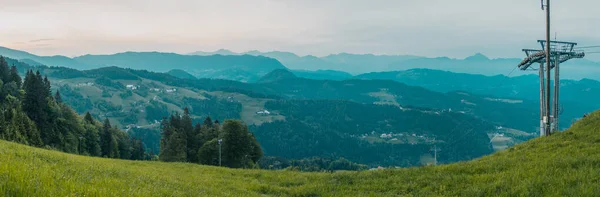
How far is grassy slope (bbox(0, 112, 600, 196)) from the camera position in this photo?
806 centimetres

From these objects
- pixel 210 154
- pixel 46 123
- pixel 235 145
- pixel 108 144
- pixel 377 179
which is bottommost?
pixel 108 144

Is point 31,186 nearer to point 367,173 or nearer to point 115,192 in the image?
point 115,192

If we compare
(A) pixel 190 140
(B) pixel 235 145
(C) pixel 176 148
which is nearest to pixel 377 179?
(B) pixel 235 145

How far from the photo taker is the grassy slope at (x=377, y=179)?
8.06 meters

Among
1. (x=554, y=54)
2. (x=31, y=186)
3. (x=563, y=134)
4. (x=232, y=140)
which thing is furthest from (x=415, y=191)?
(x=232, y=140)

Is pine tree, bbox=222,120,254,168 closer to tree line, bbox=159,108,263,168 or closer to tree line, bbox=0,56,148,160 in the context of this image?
tree line, bbox=159,108,263,168

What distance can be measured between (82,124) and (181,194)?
70.7 metres

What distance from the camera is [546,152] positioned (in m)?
16.9

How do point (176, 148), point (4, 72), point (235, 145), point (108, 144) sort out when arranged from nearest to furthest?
point (235, 145) → point (176, 148) → point (108, 144) → point (4, 72)

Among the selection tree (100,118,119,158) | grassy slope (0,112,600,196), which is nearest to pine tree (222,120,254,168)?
tree (100,118,119,158)

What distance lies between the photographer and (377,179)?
15.5 metres

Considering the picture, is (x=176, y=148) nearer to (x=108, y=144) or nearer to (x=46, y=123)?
(x=46, y=123)

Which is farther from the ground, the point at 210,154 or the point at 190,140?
the point at 190,140

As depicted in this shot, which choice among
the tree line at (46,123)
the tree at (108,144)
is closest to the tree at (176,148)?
the tree line at (46,123)
